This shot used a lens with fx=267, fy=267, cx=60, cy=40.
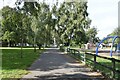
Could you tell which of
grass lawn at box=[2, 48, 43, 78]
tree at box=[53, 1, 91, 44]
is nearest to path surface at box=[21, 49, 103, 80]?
grass lawn at box=[2, 48, 43, 78]

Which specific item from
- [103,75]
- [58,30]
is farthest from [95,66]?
[58,30]

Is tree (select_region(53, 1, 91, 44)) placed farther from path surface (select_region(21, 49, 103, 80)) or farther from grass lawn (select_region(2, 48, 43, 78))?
path surface (select_region(21, 49, 103, 80))

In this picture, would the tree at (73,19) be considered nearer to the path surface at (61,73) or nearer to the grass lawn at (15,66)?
the grass lawn at (15,66)

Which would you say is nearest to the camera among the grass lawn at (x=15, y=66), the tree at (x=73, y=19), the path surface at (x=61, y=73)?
the path surface at (x=61, y=73)

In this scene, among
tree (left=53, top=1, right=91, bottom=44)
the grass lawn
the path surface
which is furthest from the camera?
tree (left=53, top=1, right=91, bottom=44)

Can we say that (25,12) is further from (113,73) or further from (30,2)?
(113,73)

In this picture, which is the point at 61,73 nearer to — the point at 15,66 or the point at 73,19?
the point at 15,66

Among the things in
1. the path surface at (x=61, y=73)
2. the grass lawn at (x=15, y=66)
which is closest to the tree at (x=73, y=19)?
the grass lawn at (x=15, y=66)

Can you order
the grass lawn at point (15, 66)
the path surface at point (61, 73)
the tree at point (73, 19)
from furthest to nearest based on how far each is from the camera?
the tree at point (73, 19)
the grass lawn at point (15, 66)
the path surface at point (61, 73)

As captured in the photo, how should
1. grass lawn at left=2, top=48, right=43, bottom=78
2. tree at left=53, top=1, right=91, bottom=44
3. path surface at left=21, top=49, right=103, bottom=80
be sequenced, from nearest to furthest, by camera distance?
path surface at left=21, top=49, right=103, bottom=80 < grass lawn at left=2, top=48, right=43, bottom=78 < tree at left=53, top=1, right=91, bottom=44

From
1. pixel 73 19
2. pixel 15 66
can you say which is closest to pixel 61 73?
pixel 15 66

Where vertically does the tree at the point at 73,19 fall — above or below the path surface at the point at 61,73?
above

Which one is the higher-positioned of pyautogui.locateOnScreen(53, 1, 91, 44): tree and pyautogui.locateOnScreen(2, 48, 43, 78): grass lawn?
pyautogui.locateOnScreen(53, 1, 91, 44): tree

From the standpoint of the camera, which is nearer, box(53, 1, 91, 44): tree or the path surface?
the path surface
